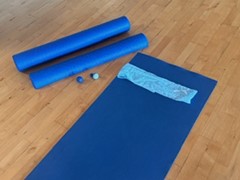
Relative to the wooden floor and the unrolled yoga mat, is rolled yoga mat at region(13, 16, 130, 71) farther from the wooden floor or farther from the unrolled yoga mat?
the unrolled yoga mat

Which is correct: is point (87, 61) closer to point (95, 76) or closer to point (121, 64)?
point (95, 76)

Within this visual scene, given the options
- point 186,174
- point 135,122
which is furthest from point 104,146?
point 186,174

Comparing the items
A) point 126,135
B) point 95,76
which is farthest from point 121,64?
point 126,135

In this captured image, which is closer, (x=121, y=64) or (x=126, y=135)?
(x=126, y=135)

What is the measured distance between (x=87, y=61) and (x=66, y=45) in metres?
0.22

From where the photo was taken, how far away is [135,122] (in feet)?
5.23

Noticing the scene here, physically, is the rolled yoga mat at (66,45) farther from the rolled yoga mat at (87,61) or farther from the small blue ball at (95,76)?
the small blue ball at (95,76)

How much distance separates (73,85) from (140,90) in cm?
48

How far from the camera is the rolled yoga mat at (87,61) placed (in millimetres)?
1789

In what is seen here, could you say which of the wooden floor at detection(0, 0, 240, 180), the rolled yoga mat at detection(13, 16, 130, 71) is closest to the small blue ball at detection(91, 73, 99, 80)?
the wooden floor at detection(0, 0, 240, 180)

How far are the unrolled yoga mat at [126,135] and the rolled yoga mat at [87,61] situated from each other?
228 mm

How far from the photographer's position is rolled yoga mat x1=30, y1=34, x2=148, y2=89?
179cm

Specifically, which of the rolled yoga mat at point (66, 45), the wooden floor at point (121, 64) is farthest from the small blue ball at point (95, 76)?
the rolled yoga mat at point (66, 45)

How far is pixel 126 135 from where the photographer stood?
1530 mm
